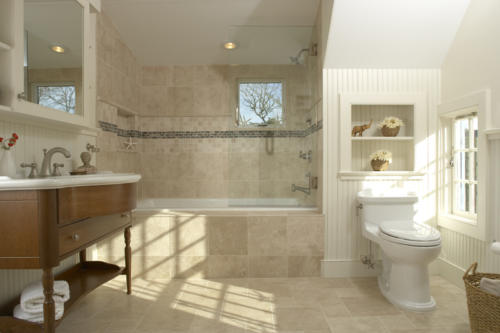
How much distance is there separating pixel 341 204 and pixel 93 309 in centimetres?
201

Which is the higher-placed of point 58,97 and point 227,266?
point 58,97

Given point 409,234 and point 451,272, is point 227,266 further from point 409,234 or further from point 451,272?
point 451,272

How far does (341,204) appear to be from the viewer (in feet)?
8.73

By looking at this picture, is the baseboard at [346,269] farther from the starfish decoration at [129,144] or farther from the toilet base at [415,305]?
the starfish decoration at [129,144]

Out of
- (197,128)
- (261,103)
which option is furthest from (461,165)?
(197,128)

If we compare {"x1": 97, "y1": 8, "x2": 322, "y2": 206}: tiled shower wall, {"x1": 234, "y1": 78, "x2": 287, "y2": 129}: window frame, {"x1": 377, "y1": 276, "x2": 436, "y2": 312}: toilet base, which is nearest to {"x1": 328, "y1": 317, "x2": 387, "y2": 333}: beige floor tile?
{"x1": 377, "y1": 276, "x2": 436, "y2": 312}: toilet base

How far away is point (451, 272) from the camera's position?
250 centimetres

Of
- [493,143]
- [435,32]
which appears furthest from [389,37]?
[493,143]

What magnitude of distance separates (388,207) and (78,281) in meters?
2.30

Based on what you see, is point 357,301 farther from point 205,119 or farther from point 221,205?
point 205,119

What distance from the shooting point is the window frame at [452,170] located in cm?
211

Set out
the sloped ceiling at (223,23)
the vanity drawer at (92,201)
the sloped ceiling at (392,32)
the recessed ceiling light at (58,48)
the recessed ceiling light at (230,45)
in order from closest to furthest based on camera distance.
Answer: the vanity drawer at (92,201) < the recessed ceiling light at (58,48) < the sloped ceiling at (392,32) < the sloped ceiling at (223,23) < the recessed ceiling light at (230,45)

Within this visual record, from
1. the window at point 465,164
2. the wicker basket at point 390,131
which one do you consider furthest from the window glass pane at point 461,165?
the wicker basket at point 390,131

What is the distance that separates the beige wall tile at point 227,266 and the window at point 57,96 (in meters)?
1.57
